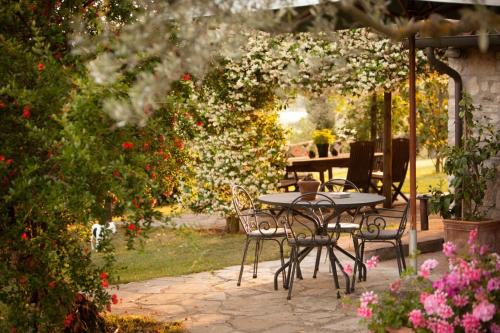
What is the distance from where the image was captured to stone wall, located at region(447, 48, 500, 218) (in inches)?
299

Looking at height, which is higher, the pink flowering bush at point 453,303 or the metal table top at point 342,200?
the metal table top at point 342,200

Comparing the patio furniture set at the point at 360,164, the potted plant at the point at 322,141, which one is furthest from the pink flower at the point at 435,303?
the potted plant at the point at 322,141

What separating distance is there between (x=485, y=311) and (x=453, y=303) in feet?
0.79

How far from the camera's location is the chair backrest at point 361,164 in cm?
1108

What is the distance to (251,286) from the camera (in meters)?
6.75

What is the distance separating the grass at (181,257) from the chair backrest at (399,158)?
301 cm

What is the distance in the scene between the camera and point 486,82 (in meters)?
7.71

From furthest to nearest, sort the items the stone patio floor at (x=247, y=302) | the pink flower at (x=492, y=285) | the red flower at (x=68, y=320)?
the stone patio floor at (x=247, y=302), the red flower at (x=68, y=320), the pink flower at (x=492, y=285)

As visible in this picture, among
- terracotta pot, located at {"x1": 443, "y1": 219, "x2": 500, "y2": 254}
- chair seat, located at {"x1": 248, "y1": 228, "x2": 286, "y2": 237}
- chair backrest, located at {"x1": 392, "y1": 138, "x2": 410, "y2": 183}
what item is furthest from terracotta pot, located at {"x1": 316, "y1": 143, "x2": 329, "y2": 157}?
chair seat, located at {"x1": 248, "y1": 228, "x2": 286, "y2": 237}

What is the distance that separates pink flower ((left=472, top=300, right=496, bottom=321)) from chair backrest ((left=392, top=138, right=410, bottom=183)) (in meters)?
8.52

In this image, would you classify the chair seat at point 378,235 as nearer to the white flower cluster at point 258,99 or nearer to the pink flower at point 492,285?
the pink flower at point 492,285

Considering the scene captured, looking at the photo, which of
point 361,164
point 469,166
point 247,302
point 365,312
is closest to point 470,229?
point 469,166

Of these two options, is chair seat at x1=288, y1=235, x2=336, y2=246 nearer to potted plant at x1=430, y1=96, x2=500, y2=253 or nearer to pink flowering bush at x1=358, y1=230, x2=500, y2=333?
potted plant at x1=430, y1=96, x2=500, y2=253

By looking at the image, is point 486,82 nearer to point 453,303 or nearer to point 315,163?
point 315,163
